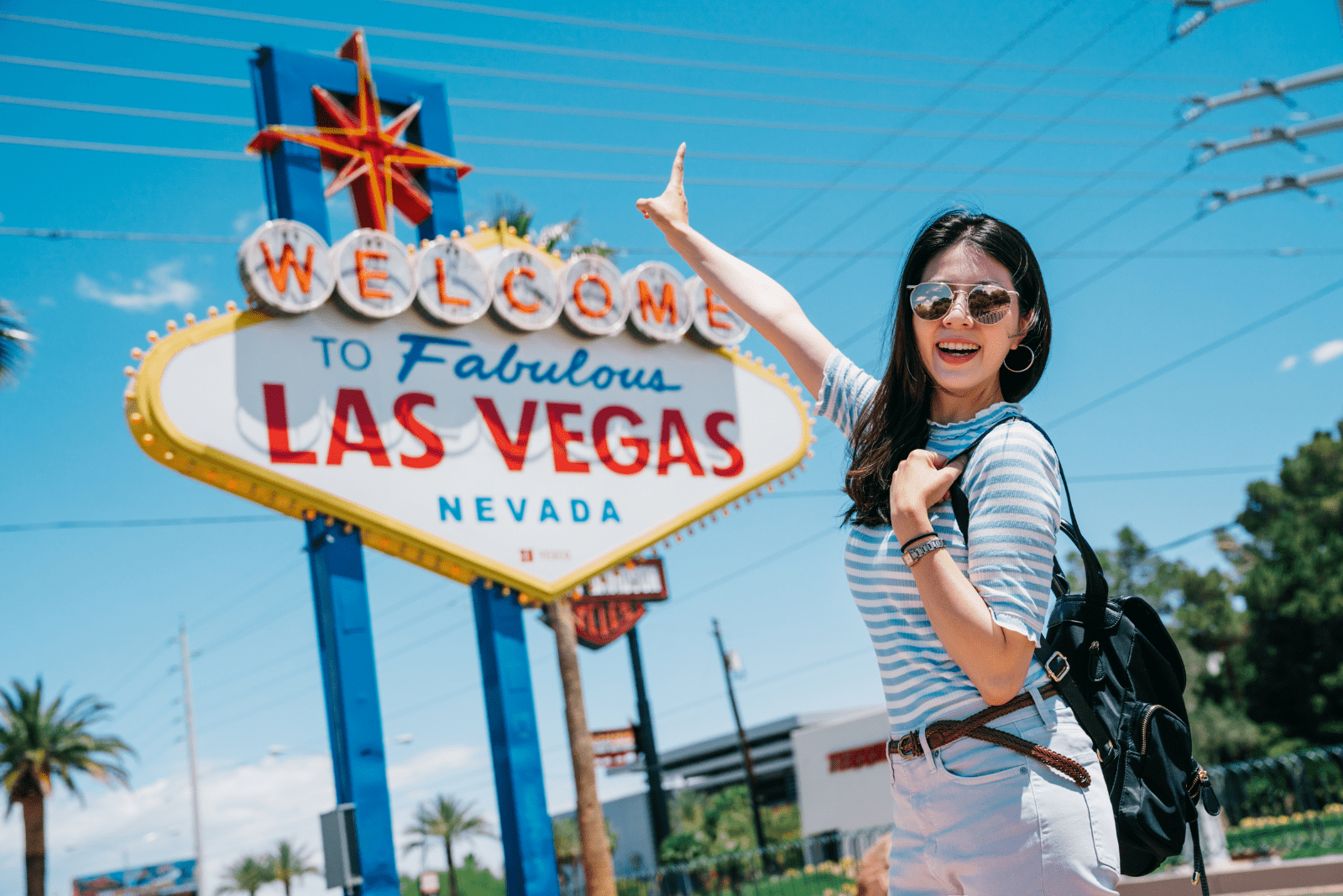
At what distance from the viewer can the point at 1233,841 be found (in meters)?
20.2

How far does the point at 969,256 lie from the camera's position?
2.12 meters

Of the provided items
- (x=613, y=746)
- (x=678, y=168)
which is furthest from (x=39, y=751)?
(x=678, y=168)

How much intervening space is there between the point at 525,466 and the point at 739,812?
36.0 metres

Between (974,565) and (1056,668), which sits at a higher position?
(974,565)

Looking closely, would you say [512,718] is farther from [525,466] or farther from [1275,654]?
[1275,654]

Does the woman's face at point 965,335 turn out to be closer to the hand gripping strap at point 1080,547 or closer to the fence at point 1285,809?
the hand gripping strap at point 1080,547

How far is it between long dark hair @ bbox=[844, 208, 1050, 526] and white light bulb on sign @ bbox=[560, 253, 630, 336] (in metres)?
9.14

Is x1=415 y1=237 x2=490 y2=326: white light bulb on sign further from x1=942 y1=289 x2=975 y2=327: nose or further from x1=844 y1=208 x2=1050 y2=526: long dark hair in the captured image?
x1=942 y1=289 x2=975 y2=327: nose

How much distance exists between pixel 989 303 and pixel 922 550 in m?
0.54

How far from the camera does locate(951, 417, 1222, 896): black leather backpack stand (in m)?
1.85

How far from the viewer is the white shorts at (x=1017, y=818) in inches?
69.1

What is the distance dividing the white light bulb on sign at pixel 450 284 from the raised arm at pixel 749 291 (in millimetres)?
8031

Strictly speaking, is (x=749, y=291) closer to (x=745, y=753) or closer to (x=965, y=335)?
(x=965, y=335)

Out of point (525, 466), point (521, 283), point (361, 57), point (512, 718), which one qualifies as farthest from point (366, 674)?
point (361, 57)
